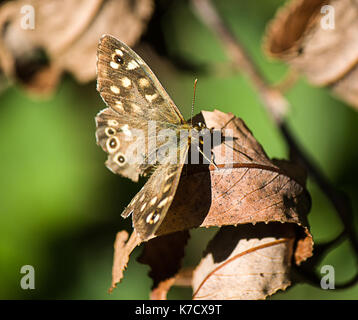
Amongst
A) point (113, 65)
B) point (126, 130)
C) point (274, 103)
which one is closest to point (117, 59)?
point (113, 65)

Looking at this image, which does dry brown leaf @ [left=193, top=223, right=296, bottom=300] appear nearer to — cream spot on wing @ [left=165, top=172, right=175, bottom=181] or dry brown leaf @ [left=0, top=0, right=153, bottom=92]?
cream spot on wing @ [left=165, top=172, right=175, bottom=181]

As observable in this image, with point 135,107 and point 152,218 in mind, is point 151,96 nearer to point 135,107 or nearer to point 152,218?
point 135,107

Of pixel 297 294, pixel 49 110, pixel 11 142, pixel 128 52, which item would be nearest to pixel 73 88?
pixel 49 110

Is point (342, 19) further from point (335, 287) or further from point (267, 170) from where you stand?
point (335, 287)

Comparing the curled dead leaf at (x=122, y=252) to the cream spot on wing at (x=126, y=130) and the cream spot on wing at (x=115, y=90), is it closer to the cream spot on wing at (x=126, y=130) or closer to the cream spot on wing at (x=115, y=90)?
the cream spot on wing at (x=126, y=130)

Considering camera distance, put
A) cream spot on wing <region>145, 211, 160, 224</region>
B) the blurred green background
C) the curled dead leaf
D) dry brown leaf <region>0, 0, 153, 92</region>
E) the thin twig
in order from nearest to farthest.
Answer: cream spot on wing <region>145, 211, 160, 224</region> → the curled dead leaf → the thin twig → dry brown leaf <region>0, 0, 153, 92</region> → the blurred green background

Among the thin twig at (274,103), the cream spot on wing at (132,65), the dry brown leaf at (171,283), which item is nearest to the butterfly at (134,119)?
the cream spot on wing at (132,65)

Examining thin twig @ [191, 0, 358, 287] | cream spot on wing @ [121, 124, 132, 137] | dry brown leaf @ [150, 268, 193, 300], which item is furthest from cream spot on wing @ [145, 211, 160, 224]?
thin twig @ [191, 0, 358, 287]
